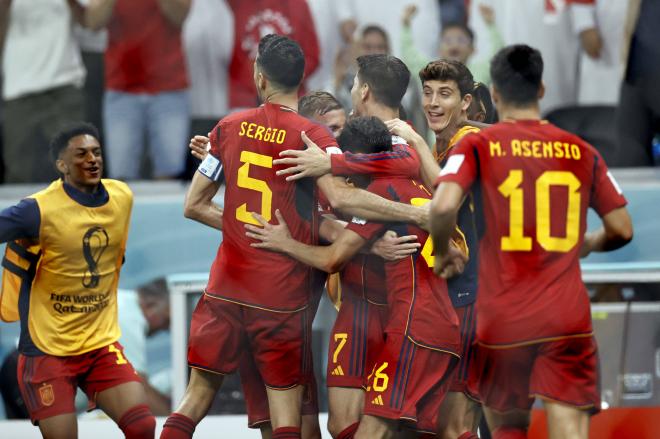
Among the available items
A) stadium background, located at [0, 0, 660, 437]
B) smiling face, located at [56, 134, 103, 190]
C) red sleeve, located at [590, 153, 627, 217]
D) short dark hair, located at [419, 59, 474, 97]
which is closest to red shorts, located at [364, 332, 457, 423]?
red sleeve, located at [590, 153, 627, 217]

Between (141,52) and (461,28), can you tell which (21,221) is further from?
(461,28)

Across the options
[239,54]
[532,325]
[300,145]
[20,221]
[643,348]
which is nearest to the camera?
[532,325]

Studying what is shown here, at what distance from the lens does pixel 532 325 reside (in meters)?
4.83

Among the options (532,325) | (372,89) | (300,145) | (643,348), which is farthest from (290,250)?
(643,348)

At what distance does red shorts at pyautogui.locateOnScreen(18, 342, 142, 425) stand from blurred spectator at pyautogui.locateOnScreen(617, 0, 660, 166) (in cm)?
379

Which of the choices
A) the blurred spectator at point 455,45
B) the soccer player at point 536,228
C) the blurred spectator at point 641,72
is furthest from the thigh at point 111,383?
the blurred spectator at point 641,72

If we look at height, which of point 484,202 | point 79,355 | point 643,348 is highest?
point 484,202

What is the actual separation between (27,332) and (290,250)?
1466 mm

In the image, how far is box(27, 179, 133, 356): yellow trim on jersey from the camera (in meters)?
6.14

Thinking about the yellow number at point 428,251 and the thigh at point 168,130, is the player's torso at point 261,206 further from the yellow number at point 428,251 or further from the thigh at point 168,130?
the thigh at point 168,130

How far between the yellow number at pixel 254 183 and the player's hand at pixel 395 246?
0.48 m

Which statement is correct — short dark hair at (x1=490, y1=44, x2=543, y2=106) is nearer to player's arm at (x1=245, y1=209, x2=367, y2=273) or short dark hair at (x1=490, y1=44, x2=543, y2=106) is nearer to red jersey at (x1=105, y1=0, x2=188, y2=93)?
player's arm at (x1=245, y1=209, x2=367, y2=273)

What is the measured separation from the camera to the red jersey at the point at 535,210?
478cm

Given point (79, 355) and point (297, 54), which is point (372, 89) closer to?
point (297, 54)
